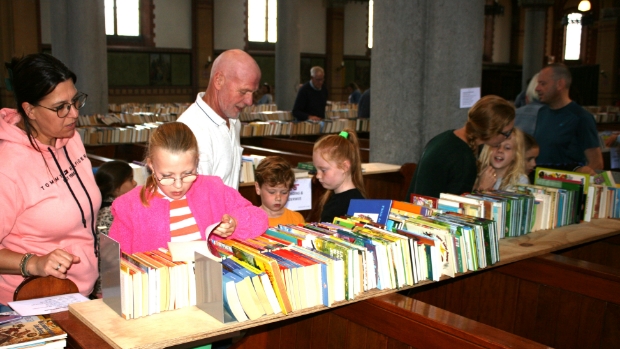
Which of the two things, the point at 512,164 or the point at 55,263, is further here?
the point at 512,164

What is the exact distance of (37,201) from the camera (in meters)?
2.46

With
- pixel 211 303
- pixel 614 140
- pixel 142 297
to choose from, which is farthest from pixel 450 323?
pixel 614 140

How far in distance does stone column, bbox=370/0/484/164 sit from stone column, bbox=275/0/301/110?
8.64m

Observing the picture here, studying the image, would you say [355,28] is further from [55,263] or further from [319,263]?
[55,263]

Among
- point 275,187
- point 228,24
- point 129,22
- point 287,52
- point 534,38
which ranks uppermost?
point 228,24

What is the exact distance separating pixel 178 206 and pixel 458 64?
427 centimetres

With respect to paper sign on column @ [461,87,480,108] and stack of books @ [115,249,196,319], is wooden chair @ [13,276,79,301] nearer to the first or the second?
stack of books @ [115,249,196,319]

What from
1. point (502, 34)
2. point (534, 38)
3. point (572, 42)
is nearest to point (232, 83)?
point (534, 38)

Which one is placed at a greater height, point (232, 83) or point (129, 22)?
point (129, 22)

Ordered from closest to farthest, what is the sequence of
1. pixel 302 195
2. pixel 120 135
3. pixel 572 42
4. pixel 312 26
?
pixel 302 195, pixel 120 135, pixel 312 26, pixel 572 42

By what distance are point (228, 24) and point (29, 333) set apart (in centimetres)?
1872

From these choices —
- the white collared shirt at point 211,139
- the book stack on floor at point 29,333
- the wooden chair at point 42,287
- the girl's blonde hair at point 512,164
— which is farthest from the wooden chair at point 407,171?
the book stack on floor at point 29,333

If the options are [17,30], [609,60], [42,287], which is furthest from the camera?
[609,60]

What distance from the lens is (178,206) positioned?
251 centimetres
